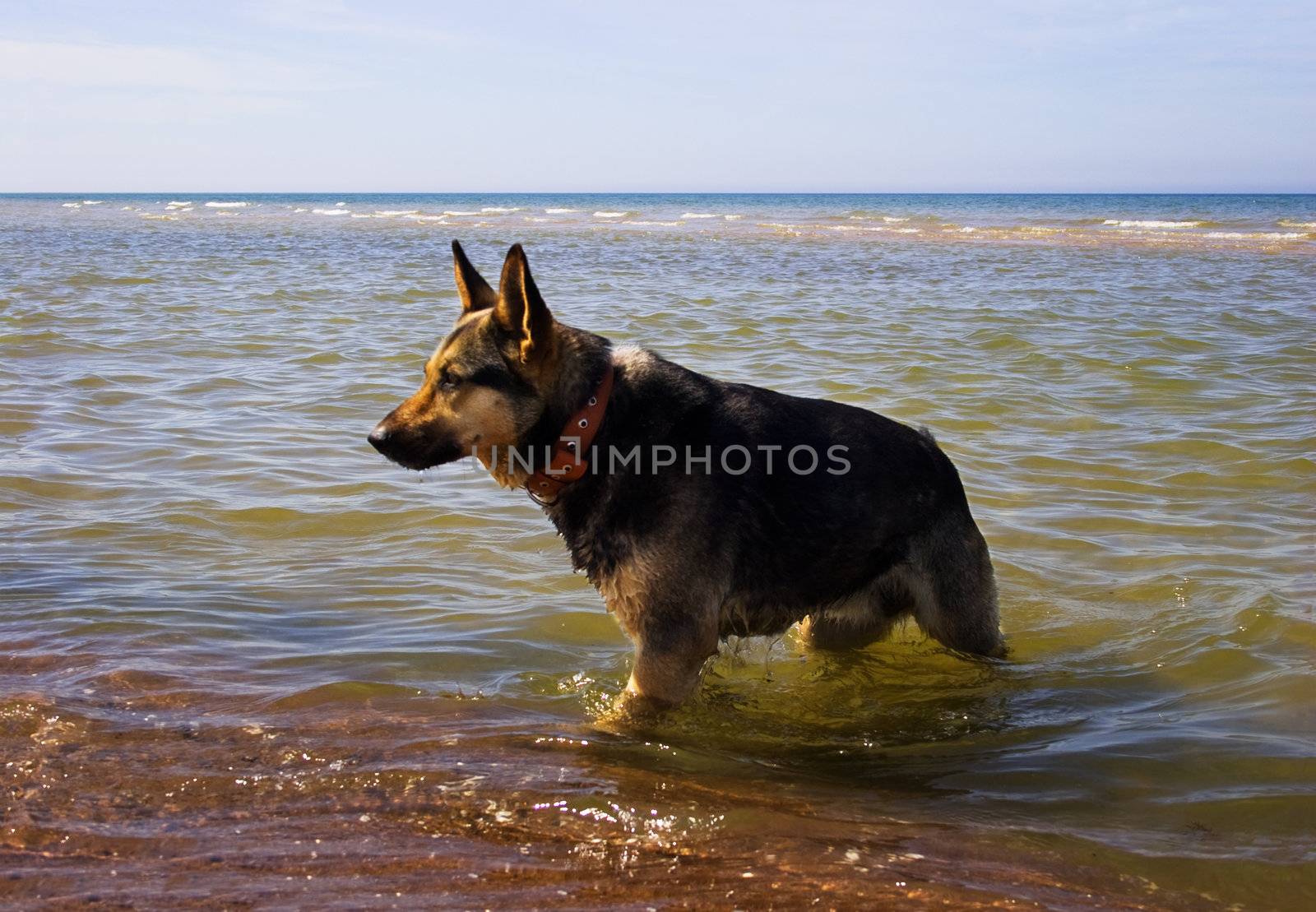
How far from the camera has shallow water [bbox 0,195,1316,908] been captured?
3.68m

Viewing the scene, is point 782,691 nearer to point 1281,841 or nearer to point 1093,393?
point 1281,841

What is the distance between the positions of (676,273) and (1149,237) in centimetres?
2146

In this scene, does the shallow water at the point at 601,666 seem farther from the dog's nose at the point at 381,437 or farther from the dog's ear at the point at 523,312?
the dog's ear at the point at 523,312

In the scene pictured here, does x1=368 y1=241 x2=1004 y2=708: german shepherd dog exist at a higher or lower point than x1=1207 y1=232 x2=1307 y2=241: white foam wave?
lower

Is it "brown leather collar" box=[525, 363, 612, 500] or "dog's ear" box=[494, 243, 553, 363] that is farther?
"brown leather collar" box=[525, 363, 612, 500]

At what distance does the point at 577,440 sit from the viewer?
15.8 feet

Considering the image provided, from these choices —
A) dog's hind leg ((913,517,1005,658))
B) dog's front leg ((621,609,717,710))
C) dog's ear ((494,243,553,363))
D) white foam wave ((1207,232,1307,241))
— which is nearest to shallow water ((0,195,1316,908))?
dog's front leg ((621,609,717,710))

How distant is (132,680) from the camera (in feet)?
16.6

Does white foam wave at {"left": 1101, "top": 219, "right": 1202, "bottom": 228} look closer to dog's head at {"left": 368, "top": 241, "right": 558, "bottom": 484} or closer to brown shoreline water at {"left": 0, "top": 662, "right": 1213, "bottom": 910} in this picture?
dog's head at {"left": 368, "top": 241, "right": 558, "bottom": 484}

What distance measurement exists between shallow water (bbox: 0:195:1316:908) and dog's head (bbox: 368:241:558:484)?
1215 mm

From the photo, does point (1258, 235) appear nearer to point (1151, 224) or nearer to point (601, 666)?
point (1151, 224)

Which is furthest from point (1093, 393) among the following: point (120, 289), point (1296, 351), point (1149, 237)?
point (1149, 237)

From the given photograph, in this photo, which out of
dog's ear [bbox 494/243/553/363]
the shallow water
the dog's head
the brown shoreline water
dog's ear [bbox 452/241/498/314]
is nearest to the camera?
the brown shoreline water

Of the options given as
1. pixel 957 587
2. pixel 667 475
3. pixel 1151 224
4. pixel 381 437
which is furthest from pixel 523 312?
pixel 1151 224
